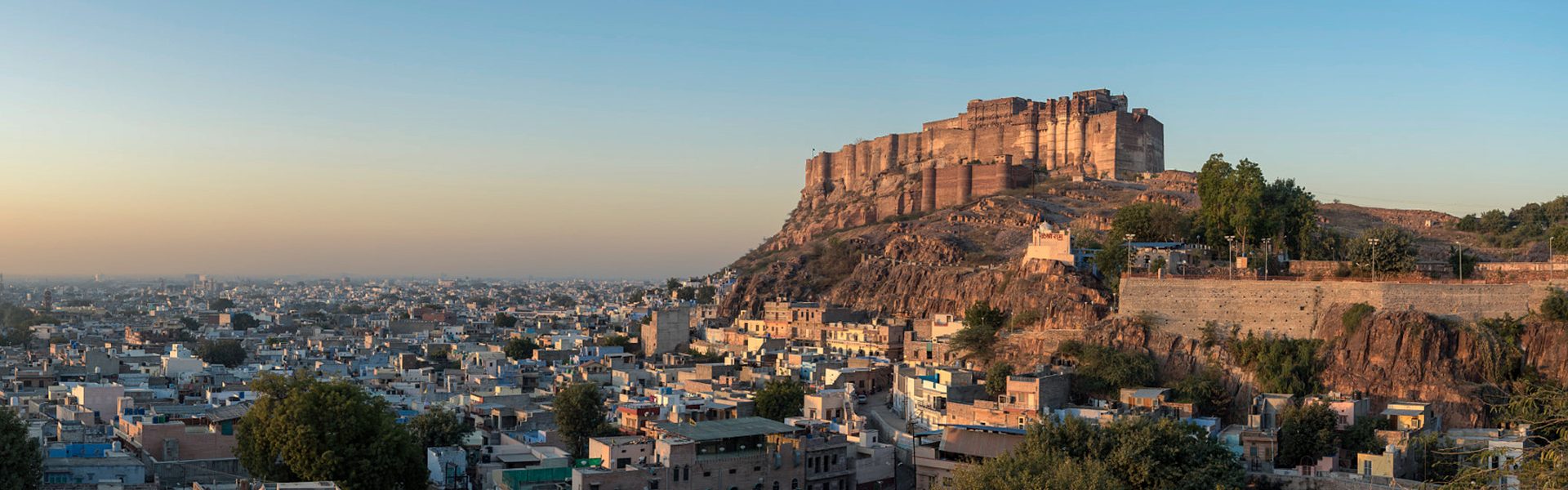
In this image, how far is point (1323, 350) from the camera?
31.4m

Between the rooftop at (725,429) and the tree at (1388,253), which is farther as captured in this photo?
the tree at (1388,253)

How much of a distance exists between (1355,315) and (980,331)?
9.43 m

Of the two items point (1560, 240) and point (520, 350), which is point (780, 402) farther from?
point (1560, 240)

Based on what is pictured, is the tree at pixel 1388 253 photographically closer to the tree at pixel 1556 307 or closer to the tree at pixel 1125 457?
the tree at pixel 1556 307

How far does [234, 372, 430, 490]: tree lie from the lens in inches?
921

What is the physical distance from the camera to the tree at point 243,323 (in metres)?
Result: 73.8

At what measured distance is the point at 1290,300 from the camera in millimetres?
33094

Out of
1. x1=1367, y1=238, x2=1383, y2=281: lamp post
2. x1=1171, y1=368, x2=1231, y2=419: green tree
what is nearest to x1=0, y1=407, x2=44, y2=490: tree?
x1=1171, y1=368, x2=1231, y2=419: green tree

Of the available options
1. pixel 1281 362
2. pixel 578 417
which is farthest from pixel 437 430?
pixel 1281 362

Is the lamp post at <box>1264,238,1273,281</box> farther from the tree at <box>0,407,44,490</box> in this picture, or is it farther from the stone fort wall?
the tree at <box>0,407,44,490</box>

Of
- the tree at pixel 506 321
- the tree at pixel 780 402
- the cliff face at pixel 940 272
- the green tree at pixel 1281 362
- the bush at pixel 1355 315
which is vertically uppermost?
the cliff face at pixel 940 272

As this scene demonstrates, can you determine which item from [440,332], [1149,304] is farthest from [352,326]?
[1149,304]

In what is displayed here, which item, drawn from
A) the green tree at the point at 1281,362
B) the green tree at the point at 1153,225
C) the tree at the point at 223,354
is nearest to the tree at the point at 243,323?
the tree at the point at 223,354

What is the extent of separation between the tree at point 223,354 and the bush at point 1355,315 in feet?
117
